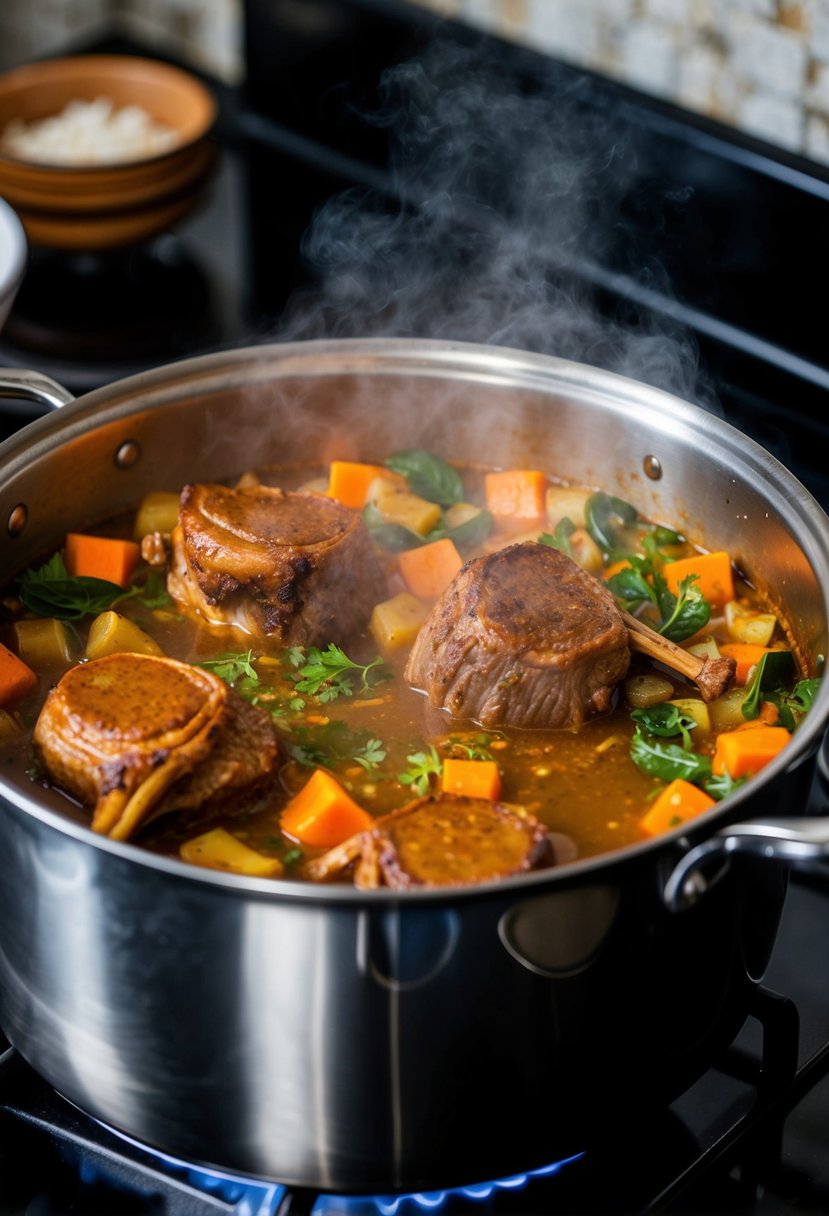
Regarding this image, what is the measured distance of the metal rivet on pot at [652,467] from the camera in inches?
113

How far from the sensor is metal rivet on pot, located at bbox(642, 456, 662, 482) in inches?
113

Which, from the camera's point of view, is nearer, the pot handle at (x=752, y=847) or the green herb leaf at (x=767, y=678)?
the pot handle at (x=752, y=847)

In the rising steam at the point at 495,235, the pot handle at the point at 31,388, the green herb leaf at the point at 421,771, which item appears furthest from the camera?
the rising steam at the point at 495,235

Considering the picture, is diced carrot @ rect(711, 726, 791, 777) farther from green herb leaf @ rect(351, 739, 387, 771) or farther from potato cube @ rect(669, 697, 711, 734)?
green herb leaf @ rect(351, 739, 387, 771)

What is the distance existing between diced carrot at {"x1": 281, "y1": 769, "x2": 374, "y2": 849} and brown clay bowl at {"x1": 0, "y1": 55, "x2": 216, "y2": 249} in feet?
6.47

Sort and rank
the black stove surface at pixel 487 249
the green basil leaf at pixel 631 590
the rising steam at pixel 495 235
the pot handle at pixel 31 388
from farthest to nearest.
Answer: the rising steam at pixel 495 235 → the black stove surface at pixel 487 249 → the green basil leaf at pixel 631 590 → the pot handle at pixel 31 388

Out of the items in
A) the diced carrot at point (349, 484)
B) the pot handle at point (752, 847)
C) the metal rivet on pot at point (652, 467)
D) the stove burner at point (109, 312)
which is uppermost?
the pot handle at point (752, 847)

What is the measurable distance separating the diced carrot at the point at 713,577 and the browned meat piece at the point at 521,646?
337 millimetres

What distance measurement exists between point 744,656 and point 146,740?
3.64 feet

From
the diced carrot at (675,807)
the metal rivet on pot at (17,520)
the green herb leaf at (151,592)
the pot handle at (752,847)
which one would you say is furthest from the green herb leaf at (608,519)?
the pot handle at (752,847)

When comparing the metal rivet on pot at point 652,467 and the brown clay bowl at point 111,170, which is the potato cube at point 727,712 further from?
the brown clay bowl at point 111,170

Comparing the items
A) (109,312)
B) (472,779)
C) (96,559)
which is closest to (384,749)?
(472,779)

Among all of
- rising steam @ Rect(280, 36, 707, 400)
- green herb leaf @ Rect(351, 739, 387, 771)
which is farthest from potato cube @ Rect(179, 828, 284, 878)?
rising steam @ Rect(280, 36, 707, 400)

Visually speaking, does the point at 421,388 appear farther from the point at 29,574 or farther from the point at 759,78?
the point at 759,78
